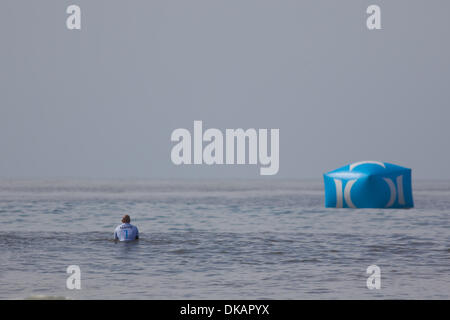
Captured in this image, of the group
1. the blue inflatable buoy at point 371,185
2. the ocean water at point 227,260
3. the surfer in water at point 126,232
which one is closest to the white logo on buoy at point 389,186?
the blue inflatable buoy at point 371,185

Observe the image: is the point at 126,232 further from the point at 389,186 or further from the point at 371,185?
the point at 389,186

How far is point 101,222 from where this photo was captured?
4125cm

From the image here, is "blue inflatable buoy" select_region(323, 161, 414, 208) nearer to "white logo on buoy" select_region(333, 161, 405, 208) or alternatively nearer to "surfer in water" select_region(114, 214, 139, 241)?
"white logo on buoy" select_region(333, 161, 405, 208)

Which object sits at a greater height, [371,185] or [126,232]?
[371,185]

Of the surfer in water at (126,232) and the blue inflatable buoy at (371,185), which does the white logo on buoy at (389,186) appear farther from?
the surfer in water at (126,232)

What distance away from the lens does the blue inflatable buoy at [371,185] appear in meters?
36.8

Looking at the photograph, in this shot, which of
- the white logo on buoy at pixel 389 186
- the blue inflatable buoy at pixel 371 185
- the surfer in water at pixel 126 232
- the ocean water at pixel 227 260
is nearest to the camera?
the ocean water at pixel 227 260

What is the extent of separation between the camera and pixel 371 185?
121ft

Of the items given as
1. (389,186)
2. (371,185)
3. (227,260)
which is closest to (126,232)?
(227,260)

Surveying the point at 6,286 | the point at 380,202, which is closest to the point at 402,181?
the point at 380,202

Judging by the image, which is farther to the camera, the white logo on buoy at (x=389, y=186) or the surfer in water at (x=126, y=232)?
the white logo on buoy at (x=389, y=186)

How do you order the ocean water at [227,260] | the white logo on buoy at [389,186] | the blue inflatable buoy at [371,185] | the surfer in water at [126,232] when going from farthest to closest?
the white logo on buoy at [389,186] < the blue inflatable buoy at [371,185] < the surfer in water at [126,232] < the ocean water at [227,260]

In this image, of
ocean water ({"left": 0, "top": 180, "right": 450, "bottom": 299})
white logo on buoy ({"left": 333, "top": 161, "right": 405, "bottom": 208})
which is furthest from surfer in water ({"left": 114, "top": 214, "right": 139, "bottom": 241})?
white logo on buoy ({"left": 333, "top": 161, "right": 405, "bottom": 208})

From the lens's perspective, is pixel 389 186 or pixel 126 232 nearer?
pixel 126 232
